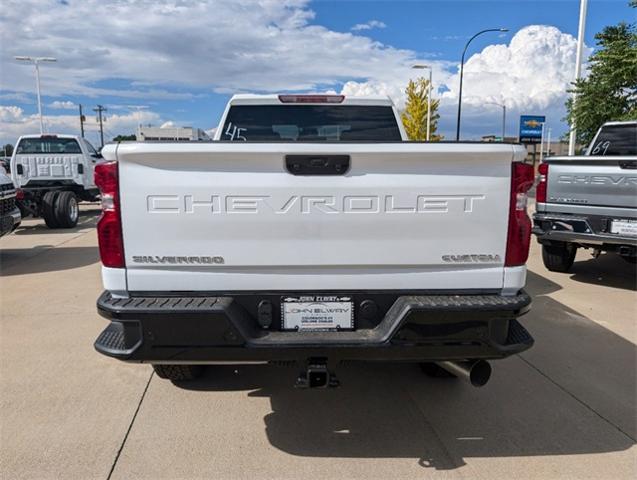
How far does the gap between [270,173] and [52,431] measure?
2118 millimetres

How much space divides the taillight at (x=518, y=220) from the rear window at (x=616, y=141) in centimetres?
589

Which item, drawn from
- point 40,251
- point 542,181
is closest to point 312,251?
point 542,181

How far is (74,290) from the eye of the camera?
635 cm

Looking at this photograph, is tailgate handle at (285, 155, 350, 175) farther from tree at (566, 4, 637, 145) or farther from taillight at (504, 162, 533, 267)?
tree at (566, 4, 637, 145)

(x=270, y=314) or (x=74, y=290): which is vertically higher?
(x=270, y=314)

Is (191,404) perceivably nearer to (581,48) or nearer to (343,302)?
(343,302)

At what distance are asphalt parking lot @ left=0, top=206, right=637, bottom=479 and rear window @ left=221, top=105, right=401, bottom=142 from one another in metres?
2.12

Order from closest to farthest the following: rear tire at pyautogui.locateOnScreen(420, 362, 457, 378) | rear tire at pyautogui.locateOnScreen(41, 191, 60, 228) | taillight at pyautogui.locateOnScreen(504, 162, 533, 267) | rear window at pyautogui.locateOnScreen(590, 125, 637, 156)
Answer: taillight at pyautogui.locateOnScreen(504, 162, 533, 267), rear tire at pyautogui.locateOnScreen(420, 362, 457, 378), rear window at pyautogui.locateOnScreen(590, 125, 637, 156), rear tire at pyautogui.locateOnScreen(41, 191, 60, 228)

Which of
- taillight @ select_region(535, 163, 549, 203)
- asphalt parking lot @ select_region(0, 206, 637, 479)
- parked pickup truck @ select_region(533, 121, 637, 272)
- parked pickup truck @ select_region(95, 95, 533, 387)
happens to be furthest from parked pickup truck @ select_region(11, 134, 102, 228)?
parked pickup truck @ select_region(95, 95, 533, 387)

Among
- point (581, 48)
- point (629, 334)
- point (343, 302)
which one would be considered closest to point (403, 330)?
point (343, 302)

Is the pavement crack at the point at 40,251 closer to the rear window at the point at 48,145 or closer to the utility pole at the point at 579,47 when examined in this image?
the rear window at the point at 48,145

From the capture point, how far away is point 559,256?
7.15 metres

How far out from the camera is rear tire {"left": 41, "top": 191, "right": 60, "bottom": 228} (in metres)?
11.8

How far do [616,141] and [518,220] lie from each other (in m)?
6.21
